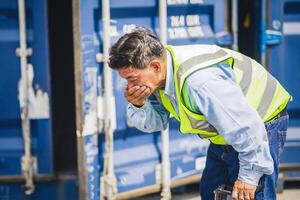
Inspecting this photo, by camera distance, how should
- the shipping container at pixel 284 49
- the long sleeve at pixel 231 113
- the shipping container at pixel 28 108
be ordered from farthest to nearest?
the shipping container at pixel 284 49 < the shipping container at pixel 28 108 < the long sleeve at pixel 231 113

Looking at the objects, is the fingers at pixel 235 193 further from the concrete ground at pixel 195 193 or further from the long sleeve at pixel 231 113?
the concrete ground at pixel 195 193

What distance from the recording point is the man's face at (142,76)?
2451 mm

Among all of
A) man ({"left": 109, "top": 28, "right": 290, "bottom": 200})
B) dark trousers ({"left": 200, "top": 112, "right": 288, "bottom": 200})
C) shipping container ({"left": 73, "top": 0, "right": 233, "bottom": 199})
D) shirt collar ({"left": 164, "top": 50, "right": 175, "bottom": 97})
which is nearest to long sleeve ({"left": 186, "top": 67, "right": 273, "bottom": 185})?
man ({"left": 109, "top": 28, "right": 290, "bottom": 200})

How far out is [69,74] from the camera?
432 centimetres

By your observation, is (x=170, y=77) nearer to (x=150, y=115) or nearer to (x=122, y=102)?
(x=150, y=115)

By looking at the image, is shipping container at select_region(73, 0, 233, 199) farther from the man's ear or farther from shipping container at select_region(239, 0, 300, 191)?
the man's ear

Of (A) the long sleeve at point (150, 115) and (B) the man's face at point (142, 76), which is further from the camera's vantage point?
(A) the long sleeve at point (150, 115)

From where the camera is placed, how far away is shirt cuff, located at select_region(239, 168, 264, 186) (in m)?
2.47

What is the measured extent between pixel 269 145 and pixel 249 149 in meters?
0.32

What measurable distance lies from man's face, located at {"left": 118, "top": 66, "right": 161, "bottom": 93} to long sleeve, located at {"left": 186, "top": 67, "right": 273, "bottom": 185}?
0.58 ft

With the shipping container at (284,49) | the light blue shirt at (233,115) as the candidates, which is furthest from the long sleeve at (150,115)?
the shipping container at (284,49)

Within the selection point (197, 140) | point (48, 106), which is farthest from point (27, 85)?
point (197, 140)

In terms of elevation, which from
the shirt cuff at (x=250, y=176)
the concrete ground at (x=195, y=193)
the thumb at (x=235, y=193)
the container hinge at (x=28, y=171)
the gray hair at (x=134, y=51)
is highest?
the gray hair at (x=134, y=51)

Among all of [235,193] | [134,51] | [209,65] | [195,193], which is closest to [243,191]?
[235,193]
